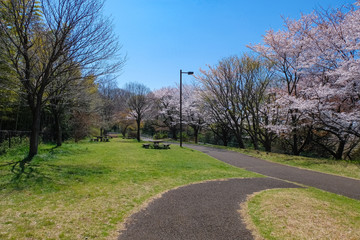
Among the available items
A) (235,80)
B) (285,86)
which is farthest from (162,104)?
(285,86)

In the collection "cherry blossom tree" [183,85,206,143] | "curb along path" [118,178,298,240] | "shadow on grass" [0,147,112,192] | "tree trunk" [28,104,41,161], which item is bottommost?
"curb along path" [118,178,298,240]

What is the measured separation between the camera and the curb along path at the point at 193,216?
12.2 ft

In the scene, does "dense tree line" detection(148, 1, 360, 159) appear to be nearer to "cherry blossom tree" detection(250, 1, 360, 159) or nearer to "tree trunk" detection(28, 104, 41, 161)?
"cherry blossom tree" detection(250, 1, 360, 159)

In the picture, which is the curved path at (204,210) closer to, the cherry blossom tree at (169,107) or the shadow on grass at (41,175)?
the shadow on grass at (41,175)

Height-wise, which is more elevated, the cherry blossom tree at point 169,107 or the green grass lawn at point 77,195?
the cherry blossom tree at point 169,107

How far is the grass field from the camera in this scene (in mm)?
3748

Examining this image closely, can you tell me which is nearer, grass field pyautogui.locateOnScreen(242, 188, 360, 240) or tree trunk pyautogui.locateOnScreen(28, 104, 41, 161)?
grass field pyautogui.locateOnScreen(242, 188, 360, 240)

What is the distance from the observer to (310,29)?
15.8m

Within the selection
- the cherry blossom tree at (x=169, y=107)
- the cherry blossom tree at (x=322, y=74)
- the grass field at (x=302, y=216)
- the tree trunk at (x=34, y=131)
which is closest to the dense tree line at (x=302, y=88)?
the cherry blossom tree at (x=322, y=74)

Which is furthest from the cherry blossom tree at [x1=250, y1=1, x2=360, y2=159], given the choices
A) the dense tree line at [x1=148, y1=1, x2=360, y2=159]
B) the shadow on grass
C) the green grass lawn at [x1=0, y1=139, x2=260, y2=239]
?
the shadow on grass

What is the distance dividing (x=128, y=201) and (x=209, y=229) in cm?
209

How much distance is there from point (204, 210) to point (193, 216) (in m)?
0.41

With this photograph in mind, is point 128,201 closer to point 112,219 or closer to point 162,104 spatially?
point 112,219

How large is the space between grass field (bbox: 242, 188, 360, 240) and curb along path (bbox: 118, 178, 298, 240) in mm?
341
